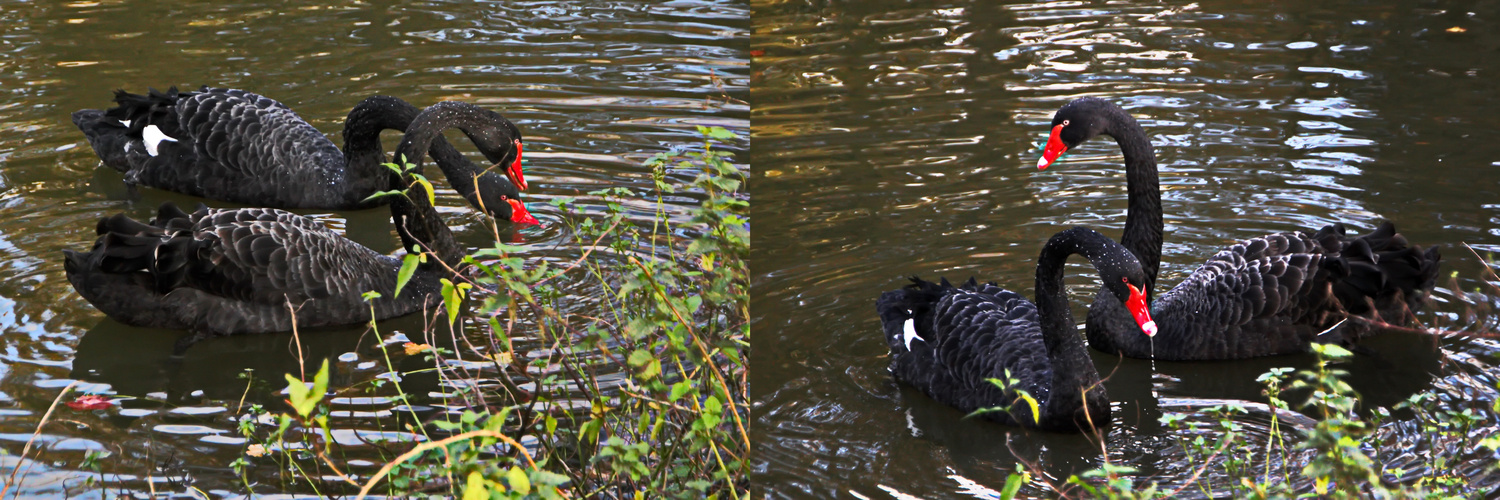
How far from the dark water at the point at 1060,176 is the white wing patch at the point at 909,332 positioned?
15cm

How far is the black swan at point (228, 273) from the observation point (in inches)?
201

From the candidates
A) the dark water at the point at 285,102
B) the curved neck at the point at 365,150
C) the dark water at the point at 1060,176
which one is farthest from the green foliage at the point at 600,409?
the curved neck at the point at 365,150

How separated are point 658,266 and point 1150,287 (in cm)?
221

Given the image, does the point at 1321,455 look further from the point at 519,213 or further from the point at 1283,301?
the point at 519,213

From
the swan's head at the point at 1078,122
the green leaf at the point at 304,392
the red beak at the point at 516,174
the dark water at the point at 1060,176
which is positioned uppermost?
the green leaf at the point at 304,392

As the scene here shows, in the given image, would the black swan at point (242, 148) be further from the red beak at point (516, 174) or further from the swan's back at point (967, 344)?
the swan's back at point (967, 344)

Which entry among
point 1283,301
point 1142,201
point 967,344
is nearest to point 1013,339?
point 967,344

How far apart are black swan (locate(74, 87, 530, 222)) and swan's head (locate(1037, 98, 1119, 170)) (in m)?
2.80

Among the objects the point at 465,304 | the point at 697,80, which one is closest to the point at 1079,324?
the point at 465,304

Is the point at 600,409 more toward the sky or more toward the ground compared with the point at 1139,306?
more toward the sky

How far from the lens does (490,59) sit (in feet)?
29.6

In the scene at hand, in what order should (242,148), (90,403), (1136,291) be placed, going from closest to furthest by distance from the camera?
(1136,291)
(90,403)
(242,148)

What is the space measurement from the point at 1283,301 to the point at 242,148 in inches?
193

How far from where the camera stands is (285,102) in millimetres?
8172
